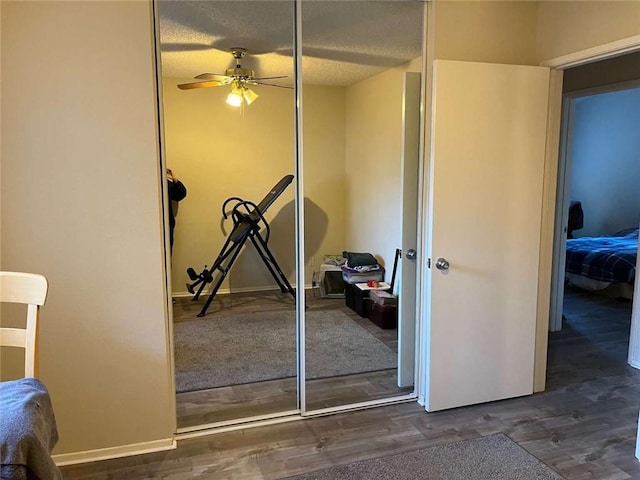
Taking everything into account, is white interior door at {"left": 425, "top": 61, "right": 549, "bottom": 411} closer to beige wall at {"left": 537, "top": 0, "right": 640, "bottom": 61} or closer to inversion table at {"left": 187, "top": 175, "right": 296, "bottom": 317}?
beige wall at {"left": 537, "top": 0, "right": 640, "bottom": 61}

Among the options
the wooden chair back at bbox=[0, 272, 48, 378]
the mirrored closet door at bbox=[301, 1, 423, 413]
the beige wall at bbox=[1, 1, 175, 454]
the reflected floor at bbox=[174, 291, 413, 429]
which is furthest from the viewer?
the mirrored closet door at bbox=[301, 1, 423, 413]

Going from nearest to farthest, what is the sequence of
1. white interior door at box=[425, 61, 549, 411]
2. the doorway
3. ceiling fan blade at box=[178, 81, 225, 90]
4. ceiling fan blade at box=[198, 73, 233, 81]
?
white interior door at box=[425, 61, 549, 411]
ceiling fan blade at box=[178, 81, 225, 90]
ceiling fan blade at box=[198, 73, 233, 81]
the doorway

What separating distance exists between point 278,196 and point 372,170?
2.62 ft

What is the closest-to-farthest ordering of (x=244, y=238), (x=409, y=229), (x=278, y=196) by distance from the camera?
(x=409, y=229)
(x=278, y=196)
(x=244, y=238)

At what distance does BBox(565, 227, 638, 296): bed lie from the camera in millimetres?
5000

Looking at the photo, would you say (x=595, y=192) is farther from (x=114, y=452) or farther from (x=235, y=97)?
(x=114, y=452)

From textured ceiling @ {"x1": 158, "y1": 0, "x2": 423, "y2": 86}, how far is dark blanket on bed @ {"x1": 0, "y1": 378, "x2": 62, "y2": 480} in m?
2.15

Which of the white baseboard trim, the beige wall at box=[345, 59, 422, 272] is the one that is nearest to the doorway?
the beige wall at box=[345, 59, 422, 272]

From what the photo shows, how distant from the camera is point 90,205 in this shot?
7.12ft

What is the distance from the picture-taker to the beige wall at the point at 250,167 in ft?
10.9

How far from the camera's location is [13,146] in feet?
6.72

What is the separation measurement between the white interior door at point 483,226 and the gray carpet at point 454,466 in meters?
0.43

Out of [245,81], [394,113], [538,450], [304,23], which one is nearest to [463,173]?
[394,113]

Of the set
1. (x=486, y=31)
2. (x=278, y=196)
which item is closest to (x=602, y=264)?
(x=486, y=31)
